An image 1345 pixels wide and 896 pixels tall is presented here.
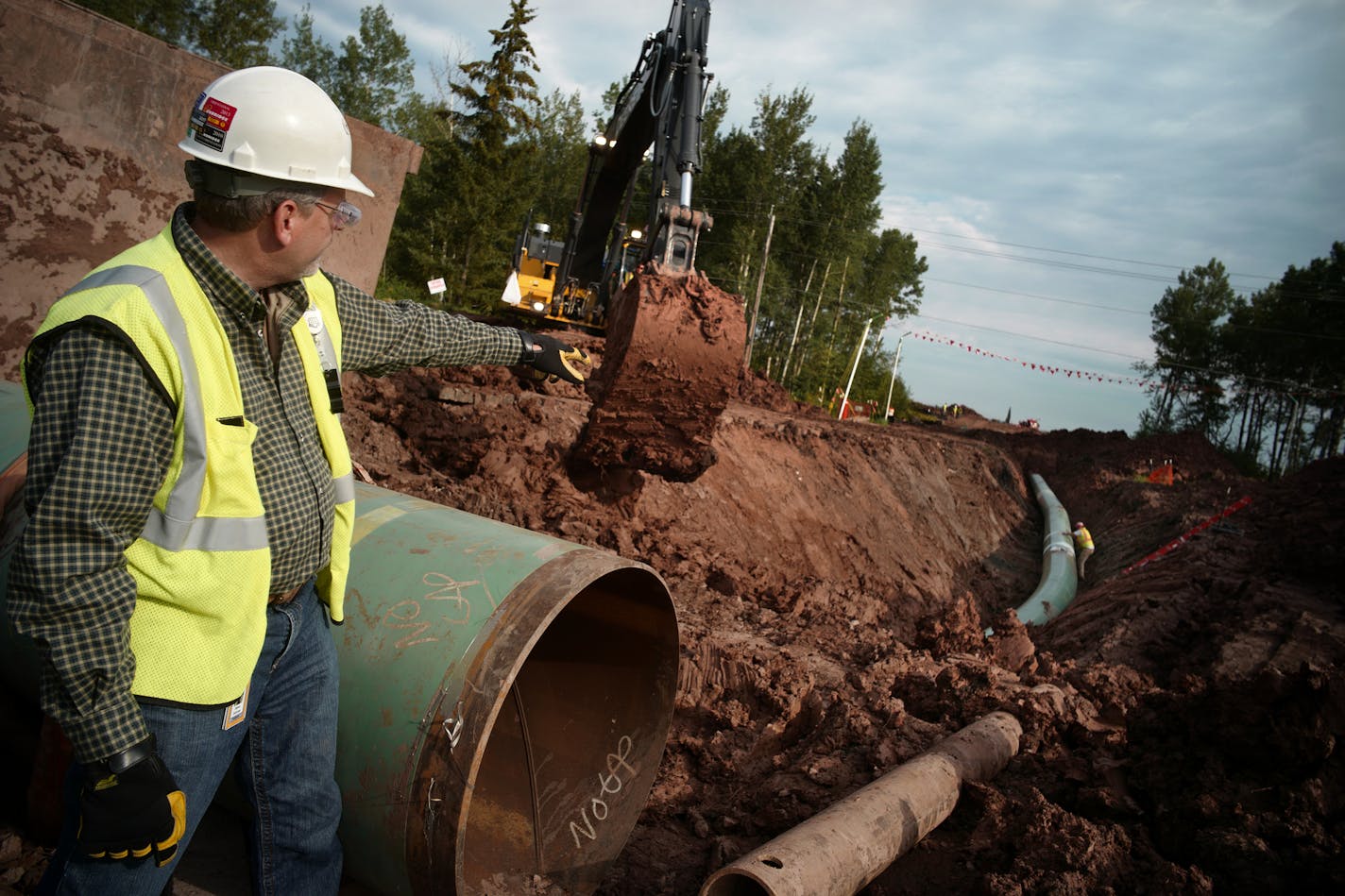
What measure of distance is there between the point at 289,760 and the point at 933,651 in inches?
183

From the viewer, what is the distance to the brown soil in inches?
113

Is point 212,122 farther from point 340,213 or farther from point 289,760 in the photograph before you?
point 289,760

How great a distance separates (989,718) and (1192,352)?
4717cm

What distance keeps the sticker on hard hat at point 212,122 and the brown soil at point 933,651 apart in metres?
2.64

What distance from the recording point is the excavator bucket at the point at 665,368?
557cm

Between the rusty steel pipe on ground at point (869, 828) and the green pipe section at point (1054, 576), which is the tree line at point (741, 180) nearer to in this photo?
the green pipe section at point (1054, 576)

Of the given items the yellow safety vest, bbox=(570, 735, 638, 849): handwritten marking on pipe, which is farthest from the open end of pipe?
the yellow safety vest

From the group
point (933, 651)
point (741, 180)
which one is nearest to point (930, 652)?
point (933, 651)

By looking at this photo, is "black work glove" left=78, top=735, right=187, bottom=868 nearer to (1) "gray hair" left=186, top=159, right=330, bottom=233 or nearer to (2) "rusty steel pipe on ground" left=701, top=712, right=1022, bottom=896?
(1) "gray hair" left=186, top=159, right=330, bottom=233

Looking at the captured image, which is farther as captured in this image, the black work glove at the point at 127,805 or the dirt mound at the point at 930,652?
the dirt mound at the point at 930,652

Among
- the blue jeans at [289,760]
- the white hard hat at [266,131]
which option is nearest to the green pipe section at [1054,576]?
the blue jeans at [289,760]

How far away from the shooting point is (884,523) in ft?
34.6


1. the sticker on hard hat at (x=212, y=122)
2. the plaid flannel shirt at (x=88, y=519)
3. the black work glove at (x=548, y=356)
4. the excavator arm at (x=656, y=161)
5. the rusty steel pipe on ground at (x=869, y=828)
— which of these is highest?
the excavator arm at (x=656, y=161)

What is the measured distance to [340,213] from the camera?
1.80 metres
